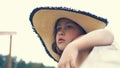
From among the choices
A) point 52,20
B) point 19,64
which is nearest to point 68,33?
point 52,20

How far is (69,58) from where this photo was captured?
2.65 feet

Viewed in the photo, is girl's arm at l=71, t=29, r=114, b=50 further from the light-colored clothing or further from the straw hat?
the straw hat

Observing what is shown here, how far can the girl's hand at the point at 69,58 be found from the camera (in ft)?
2.62

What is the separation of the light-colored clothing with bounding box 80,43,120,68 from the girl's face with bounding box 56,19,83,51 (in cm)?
15

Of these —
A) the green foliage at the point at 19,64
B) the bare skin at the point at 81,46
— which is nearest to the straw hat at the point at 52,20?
the bare skin at the point at 81,46

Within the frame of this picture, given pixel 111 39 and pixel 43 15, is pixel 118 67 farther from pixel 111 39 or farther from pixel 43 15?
pixel 43 15

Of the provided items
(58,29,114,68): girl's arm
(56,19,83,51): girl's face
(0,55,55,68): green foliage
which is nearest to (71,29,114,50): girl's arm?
(58,29,114,68): girl's arm

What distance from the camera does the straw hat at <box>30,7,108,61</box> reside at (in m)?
1.01

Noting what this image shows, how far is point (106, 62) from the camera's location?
0.81m

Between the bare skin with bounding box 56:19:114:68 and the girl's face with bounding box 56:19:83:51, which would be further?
the girl's face with bounding box 56:19:83:51

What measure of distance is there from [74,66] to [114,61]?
0.34 feet

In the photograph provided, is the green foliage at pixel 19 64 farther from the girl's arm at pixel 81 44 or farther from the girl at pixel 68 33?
the girl's arm at pixel 81 44

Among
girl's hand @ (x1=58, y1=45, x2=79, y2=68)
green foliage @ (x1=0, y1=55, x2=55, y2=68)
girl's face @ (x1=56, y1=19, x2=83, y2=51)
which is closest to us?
girl's hand @ (x1=58, y1=45, x2=79, y2=68)

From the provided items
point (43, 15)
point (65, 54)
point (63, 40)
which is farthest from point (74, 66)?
point (43, 15)
